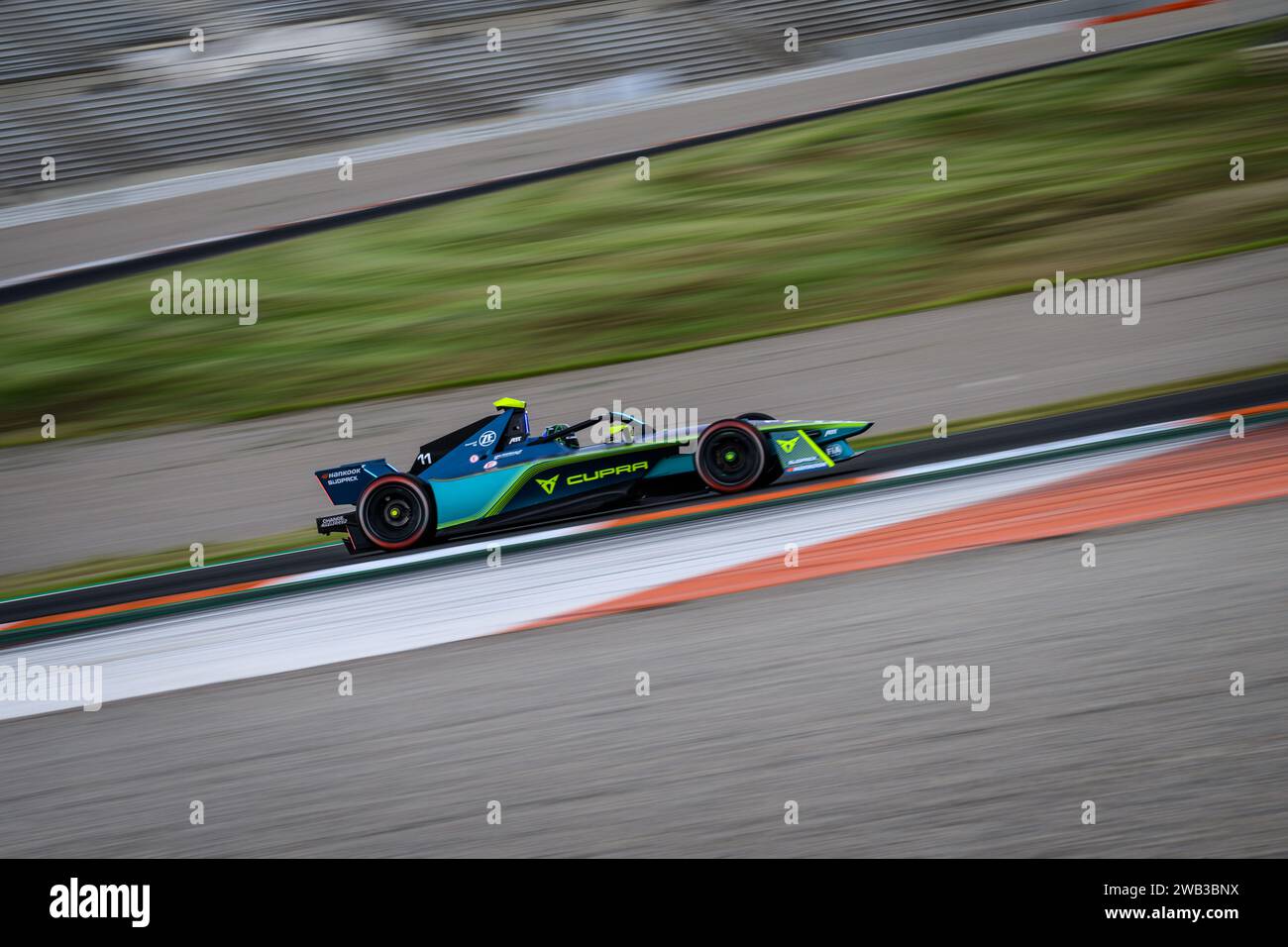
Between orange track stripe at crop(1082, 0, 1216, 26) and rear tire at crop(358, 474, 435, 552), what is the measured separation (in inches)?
901

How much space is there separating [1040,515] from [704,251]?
10.3 metres

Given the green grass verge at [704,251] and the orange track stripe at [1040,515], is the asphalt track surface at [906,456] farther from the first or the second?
the green grass verge at [704,251]

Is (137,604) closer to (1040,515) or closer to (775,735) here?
(775,735)

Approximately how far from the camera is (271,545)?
934 cm

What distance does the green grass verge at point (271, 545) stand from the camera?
9.23 meters

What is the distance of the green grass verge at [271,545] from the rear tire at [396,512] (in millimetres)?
1281

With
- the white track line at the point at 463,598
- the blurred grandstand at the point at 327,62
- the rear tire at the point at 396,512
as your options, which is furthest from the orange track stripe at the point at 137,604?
the blurred grandstand at the point at 327,62

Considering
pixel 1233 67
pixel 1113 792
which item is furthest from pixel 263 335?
pixel 1233 67

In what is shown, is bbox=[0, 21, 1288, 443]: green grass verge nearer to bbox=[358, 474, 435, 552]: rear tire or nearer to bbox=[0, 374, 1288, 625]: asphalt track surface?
bbox=[0, 374, 1288, 625]: asphalt track surface

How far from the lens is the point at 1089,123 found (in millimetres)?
18875

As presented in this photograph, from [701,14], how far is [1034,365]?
20.6 metres

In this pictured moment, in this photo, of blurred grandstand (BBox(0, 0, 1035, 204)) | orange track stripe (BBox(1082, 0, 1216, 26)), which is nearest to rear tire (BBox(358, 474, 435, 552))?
blurred grandstand (BBox(0, 0, 1035, 204))

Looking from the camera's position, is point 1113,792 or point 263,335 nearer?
point 1113,792

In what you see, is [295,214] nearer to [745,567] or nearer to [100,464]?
[100,464]
